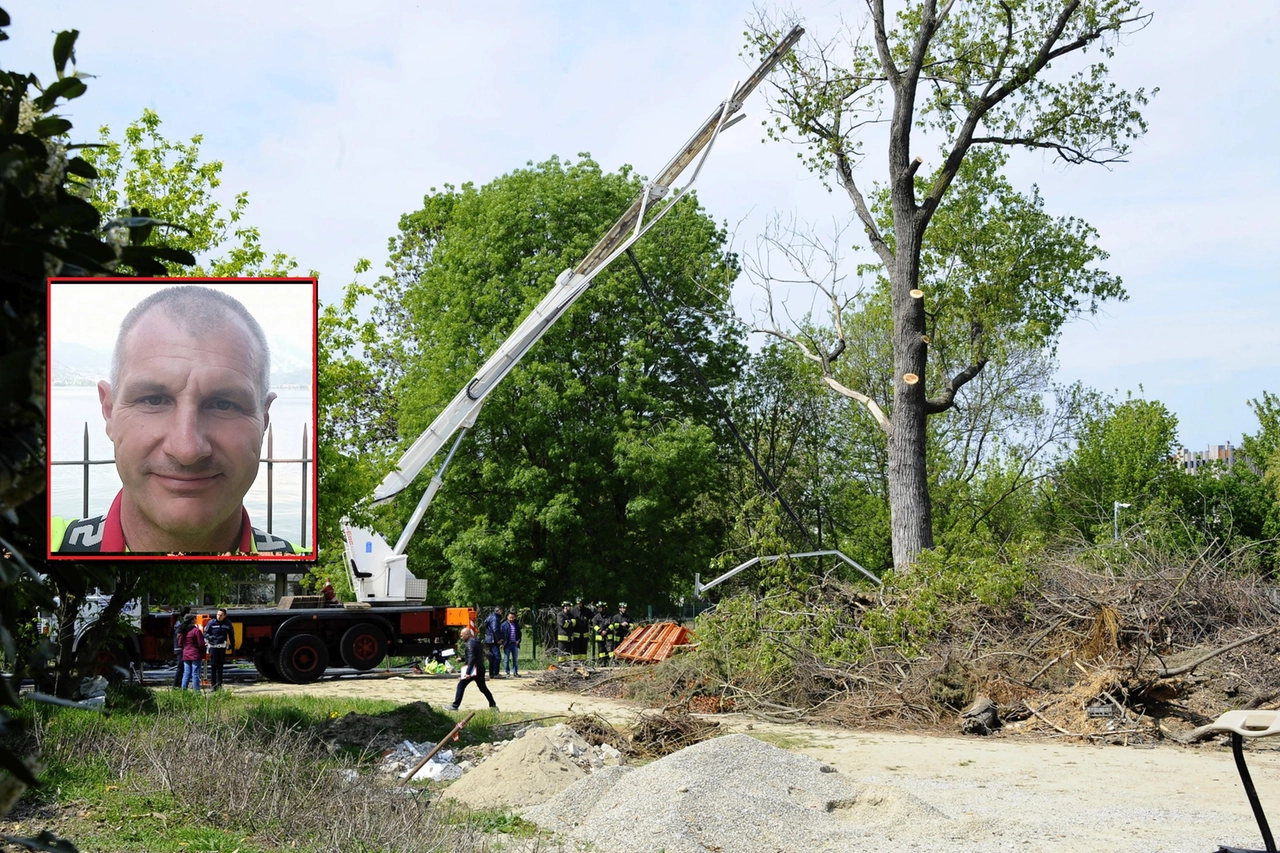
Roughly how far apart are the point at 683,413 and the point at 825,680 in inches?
703

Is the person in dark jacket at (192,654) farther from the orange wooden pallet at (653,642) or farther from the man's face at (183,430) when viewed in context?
the man's face at (183,430)

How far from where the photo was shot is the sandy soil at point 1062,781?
918cm

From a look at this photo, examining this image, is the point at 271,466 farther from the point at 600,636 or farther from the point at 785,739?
the point at 600,636

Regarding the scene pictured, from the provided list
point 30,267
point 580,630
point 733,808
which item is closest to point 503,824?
Answer: point 733,808

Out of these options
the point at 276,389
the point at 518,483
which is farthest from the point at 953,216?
the point at 276,389

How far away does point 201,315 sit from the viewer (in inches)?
341

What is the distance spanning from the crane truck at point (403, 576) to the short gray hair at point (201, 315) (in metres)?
11.8

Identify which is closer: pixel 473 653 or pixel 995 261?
pixel 473 653

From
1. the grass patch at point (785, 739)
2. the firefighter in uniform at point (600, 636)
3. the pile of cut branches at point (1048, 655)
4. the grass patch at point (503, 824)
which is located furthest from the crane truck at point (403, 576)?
the grass patch at point (503, 824)

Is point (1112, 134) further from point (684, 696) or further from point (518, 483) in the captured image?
point (518, 483)

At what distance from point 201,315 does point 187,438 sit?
1.00 meters

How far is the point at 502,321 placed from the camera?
105 feet

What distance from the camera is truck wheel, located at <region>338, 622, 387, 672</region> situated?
2319cm

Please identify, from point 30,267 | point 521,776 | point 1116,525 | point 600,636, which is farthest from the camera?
point 600,636
